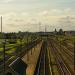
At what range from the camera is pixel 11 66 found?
12.2 metres

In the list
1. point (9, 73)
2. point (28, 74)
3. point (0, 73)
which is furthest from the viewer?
point (28, 74)

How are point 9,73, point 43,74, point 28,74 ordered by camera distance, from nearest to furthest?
point 9,73, point 28,74, point 43,74

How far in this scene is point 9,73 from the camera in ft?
39.7

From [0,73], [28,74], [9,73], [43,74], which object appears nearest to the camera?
[9,73]

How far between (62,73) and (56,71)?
7.00 ft

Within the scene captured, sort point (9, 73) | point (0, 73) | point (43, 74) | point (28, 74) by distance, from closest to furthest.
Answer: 1. point (9, 73)
2. point (0, 73)
3. point (28, 74)
4. point (43, 74)

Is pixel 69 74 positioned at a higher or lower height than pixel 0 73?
lower

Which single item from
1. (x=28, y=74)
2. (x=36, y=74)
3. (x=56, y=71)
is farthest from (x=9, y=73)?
(x=56, y=71)

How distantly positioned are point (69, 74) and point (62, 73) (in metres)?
1.17

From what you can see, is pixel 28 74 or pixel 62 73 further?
pixel 62 73

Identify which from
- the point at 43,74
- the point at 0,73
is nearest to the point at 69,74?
the point at 43,74

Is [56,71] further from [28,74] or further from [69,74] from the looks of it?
[28,74]

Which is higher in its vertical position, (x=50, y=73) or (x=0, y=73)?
(x=0, y=73)

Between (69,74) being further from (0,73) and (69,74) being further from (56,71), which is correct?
(0,73)
